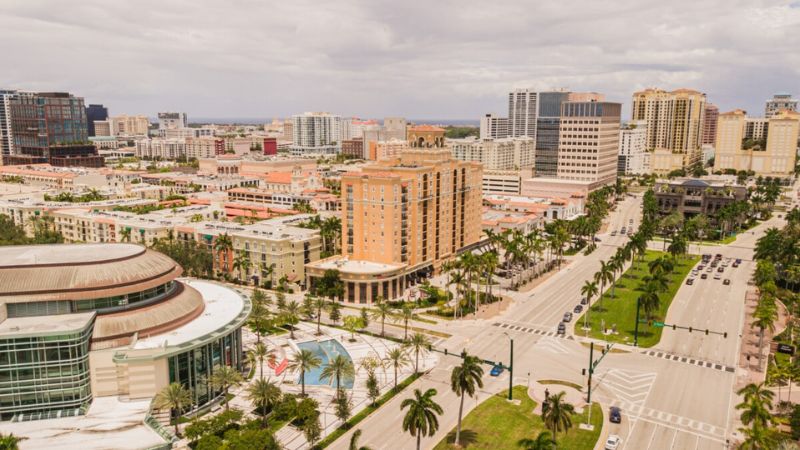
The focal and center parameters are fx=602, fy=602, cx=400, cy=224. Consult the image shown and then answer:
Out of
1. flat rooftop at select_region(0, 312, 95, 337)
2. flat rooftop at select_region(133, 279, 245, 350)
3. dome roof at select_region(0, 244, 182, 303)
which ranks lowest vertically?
flat rooftop at select_region(133, 279, 245, 350)

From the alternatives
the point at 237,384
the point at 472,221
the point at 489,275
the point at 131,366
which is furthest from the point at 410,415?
the point at 472,221

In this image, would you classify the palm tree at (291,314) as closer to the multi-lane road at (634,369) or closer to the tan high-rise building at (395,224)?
the tan high-rise building at (395,224)

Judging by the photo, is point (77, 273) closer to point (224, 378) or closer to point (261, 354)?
point (224, 378)

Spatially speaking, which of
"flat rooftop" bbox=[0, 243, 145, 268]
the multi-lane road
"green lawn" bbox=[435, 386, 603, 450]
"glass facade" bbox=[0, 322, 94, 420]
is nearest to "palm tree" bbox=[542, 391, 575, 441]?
"green lawn" bbox=[435, 386, 603, 450]

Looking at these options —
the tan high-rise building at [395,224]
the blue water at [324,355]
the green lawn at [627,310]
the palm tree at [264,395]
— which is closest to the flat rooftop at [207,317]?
the palm tree at [264,395]

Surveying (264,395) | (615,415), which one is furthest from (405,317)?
(615,415)

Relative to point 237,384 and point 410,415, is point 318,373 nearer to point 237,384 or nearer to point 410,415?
point 237,384

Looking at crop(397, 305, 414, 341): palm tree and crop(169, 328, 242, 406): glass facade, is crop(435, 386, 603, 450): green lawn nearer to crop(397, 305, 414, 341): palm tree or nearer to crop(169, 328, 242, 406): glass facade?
crop(397, 305, 414, 341): palm tree
